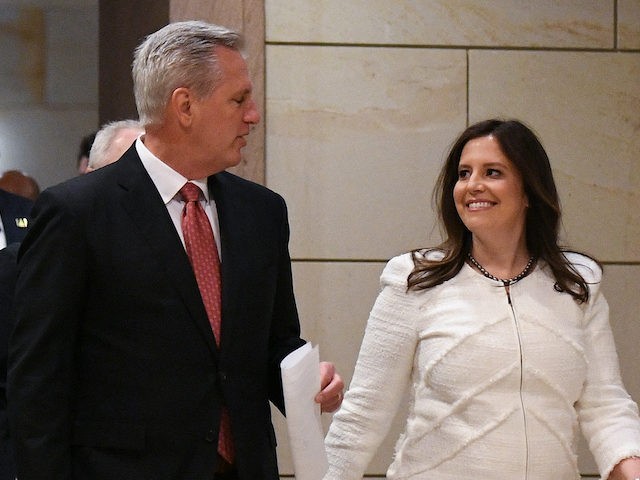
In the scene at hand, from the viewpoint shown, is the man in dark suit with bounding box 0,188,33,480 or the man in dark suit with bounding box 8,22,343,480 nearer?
the man in dark suit with bounding box 8,22,343,480

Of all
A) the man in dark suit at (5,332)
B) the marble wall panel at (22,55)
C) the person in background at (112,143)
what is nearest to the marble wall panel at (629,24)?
the person in background at (112,143)

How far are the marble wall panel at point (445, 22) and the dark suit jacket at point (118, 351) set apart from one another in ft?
8.65

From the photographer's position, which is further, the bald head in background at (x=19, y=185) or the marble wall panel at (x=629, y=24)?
the bald head in background at (x=19, y=185)

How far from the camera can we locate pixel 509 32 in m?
5.70

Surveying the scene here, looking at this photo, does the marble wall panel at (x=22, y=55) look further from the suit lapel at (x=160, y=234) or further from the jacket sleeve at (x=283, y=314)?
the suit lapel at (x=160, y=234)

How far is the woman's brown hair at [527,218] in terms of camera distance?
394 cm

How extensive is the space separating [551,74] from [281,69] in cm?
124

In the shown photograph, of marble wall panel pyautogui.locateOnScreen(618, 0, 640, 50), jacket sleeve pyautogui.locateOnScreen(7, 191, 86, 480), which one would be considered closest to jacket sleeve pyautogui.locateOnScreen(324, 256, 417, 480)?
jacket sleeve pyautogui.locateOnScreen(7, 191, 86, 480)

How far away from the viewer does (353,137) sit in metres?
5.63

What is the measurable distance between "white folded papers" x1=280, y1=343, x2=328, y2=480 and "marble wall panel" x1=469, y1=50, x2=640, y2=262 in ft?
9.22

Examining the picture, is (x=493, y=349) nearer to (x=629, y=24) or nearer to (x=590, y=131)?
(x=590, y=131)

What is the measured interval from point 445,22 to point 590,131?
834 millimetres

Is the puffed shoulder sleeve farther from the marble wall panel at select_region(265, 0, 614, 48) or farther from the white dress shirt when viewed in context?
the marble wall panel at select_region(265, 0, 614, 48)

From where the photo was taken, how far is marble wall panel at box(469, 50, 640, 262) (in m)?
Answer: 5.71
